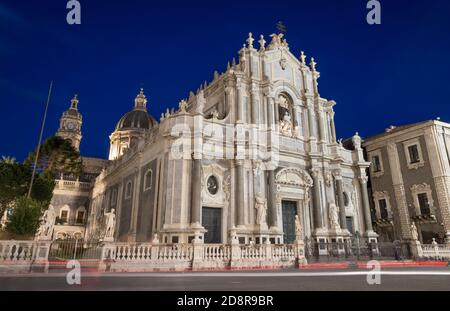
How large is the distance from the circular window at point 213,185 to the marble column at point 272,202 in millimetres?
3838

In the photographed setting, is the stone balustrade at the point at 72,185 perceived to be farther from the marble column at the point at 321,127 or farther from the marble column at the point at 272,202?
the marble column at the point at 321,127

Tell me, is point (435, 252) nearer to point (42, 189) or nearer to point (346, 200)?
point (346, 200)

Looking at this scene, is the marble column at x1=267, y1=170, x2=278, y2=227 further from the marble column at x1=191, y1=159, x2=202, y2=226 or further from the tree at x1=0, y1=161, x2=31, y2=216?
the tree at x1=0, y1=161, x2=31, y2=216

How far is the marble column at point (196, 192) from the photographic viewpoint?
18922 millimetres

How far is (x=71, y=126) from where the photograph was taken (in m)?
59.7

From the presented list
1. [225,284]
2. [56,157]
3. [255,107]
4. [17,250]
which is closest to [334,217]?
[255,107]

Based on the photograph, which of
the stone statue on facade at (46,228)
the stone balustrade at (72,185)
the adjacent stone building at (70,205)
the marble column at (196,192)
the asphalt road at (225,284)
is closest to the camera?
the asphalt road at (225,284)

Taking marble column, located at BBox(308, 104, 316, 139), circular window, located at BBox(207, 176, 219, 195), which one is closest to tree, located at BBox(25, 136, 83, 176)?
circular window, located at BBox(207, 176, 219, 195)

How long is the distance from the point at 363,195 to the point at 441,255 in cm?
772

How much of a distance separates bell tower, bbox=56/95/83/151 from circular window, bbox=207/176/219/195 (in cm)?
4464

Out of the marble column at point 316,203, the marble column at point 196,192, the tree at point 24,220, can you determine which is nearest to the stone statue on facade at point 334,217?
the marble column at point 316,203

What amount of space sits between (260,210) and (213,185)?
3.51 m
